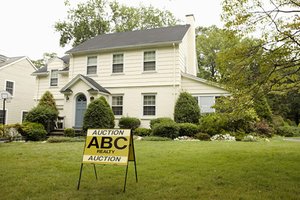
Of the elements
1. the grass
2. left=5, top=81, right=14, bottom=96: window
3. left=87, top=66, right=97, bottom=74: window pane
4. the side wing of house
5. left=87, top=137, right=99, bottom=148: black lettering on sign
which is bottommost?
the grass

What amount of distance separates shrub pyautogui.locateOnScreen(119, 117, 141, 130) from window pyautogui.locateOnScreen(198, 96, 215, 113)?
4454mm

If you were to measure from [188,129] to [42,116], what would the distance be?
9557 millimetres

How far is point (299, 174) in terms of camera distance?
5.34 metres

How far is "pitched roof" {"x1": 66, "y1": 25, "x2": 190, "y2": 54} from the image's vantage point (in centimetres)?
1750

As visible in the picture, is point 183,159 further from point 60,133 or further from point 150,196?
point 60,133

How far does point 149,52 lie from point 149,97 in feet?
10.6

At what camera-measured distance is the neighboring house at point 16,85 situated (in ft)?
79.9

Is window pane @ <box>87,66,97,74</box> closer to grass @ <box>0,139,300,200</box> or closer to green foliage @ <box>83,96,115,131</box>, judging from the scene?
green foliage @ <box>83,96,115,131</box>

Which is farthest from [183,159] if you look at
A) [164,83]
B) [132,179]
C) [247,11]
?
[164,83]

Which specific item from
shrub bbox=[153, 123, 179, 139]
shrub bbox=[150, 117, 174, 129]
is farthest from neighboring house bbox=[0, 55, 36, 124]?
shrub bbox=[153, 123, 179, 139]

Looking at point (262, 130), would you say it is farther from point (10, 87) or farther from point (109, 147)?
point (10, 87)

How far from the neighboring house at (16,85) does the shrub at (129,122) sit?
46.1 feet

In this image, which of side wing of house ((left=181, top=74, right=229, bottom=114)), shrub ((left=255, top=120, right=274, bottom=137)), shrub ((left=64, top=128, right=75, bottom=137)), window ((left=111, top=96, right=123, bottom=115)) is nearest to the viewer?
shrub ((left=255, top=120, right=274, bottom=137))

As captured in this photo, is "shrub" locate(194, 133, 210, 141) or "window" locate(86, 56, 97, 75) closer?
"shrub" locate(194, 133, 210, 141)
